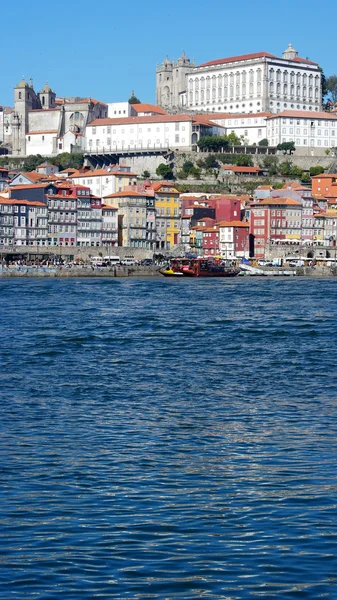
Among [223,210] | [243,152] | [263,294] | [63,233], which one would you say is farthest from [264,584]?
[243,152]

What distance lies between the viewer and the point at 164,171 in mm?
112312

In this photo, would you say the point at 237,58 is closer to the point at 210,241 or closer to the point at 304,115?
the point at 304,115

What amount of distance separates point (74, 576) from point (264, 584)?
170 centimetres

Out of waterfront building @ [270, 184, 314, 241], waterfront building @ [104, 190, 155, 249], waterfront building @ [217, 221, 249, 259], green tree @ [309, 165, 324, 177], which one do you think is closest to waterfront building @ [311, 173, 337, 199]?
waterfront building @ [270, 184, 314, 241]

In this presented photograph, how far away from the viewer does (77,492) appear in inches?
514

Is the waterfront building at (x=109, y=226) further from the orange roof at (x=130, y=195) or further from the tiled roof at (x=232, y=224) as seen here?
the tiled roof at (x=232, y=224)

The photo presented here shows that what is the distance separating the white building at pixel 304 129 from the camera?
402 ft


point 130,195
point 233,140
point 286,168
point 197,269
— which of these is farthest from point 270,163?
point 197,269

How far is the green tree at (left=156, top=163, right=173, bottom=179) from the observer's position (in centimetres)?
11238

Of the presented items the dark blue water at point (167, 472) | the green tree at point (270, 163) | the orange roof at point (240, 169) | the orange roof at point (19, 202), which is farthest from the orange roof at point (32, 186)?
the dark blue water at point (167, 472)

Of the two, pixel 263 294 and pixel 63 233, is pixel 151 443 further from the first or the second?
pixel 63 233

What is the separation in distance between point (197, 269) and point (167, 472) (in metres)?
69.7

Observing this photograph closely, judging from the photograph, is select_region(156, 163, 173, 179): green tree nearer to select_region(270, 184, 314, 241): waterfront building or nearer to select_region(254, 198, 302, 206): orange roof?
select_region(270, 184, 314, 241): waterfront building

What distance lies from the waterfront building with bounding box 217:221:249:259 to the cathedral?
96.0 ft
